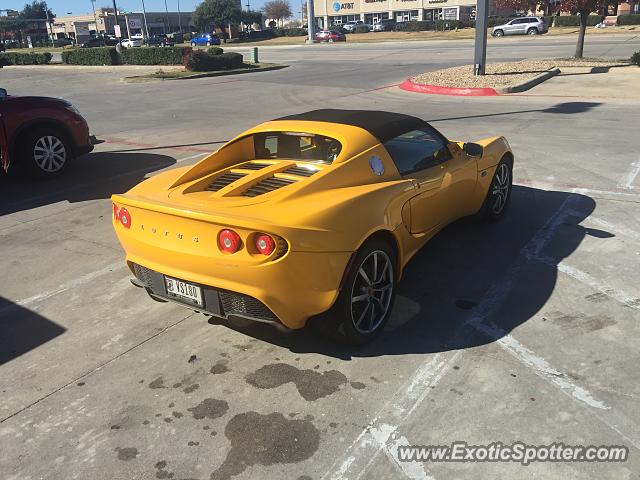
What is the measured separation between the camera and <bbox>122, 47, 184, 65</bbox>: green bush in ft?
114

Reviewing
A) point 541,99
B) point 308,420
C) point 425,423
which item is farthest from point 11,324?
point 541,99

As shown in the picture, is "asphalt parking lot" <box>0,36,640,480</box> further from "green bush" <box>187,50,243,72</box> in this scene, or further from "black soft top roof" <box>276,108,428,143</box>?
"green bush" <box>187,50,243,72</box>

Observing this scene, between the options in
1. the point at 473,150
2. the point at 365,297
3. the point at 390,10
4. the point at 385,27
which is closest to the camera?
the point at 365,297

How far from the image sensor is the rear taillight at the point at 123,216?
3.70 metres

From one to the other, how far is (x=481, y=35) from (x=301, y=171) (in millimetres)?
17331

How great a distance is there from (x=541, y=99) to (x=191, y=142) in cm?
962

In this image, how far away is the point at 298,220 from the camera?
10.4 feet

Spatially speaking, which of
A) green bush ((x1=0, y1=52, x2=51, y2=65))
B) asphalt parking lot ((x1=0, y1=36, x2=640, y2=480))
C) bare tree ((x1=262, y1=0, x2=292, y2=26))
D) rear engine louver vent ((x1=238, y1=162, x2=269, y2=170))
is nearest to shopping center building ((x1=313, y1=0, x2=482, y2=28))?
bare tree ((x1=262, y1=0, x2=292, y2=26))

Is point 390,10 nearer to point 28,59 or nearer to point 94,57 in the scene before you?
point 28,59

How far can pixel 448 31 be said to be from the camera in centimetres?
6400

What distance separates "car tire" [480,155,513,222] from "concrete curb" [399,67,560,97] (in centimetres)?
1131

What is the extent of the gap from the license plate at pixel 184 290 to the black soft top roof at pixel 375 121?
1.75 m

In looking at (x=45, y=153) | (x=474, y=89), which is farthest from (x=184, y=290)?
(x=474, y=89)

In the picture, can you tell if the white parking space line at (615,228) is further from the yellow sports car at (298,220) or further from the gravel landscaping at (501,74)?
the gravel landscaping at (501,74)
